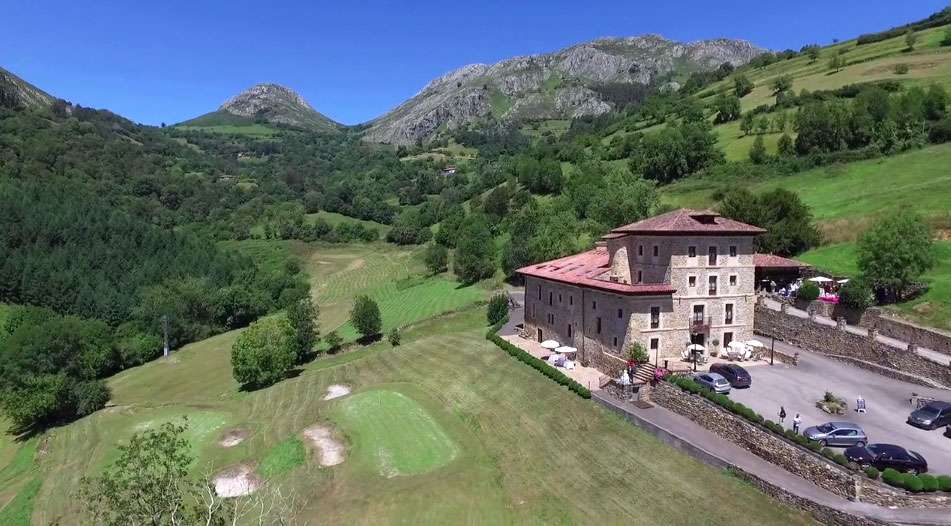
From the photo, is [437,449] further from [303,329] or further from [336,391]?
[303,329]

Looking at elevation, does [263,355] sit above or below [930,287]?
below

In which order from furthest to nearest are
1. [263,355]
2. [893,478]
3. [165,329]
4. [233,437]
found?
[165,329] → [263,355] → [233,437] → [893,478]

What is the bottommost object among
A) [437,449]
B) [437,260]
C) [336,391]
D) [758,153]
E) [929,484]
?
[336,391]

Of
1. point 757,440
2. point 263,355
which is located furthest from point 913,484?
point 263,355

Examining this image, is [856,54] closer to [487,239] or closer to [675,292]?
[487,239]

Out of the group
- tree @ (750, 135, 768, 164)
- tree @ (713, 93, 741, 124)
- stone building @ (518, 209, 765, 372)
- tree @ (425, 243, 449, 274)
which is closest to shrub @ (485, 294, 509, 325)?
stone building @ (518, 209, 765, 372)

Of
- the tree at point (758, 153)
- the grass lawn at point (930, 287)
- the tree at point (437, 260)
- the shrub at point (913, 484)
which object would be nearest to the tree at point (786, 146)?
the tree at point (758, 153)

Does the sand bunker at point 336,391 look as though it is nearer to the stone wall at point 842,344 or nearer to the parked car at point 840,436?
the stone wall at point 842,344
